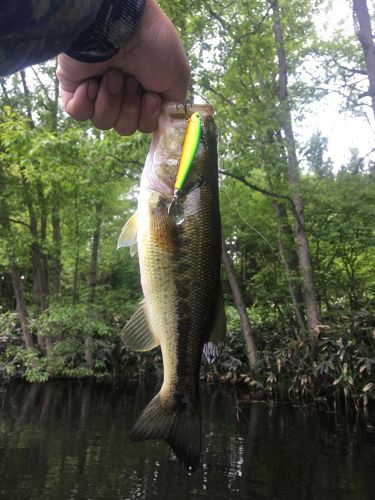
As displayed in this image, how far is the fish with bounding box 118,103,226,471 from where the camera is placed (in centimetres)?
182

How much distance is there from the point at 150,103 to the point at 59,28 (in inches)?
30.5

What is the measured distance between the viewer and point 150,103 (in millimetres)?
1836

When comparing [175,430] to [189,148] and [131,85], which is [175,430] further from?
[131,85]

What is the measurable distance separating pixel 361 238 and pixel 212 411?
19.1 ft

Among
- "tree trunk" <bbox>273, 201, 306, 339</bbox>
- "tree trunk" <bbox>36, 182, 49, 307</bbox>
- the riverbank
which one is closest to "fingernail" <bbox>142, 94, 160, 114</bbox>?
the riverbank

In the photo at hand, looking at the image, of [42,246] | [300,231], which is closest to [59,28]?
[300,231]

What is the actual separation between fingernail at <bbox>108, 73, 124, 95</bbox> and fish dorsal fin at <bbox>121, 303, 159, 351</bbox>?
87 cm

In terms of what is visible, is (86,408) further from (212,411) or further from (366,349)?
(366,349)

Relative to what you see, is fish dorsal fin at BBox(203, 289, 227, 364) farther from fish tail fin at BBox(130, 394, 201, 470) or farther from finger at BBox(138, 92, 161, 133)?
finger at BBox(138, 92, 161, 133)

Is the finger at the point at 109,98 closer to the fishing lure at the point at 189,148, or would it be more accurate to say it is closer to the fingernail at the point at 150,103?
the fingernail at the point at 150,103

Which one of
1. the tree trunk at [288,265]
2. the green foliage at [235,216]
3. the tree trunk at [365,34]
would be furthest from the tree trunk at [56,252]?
the tree trunk at [365,34]

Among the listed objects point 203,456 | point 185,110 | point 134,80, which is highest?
point 134,80

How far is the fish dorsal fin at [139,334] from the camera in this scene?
1979 mm

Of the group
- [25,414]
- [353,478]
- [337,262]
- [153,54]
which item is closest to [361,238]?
[337,262]
